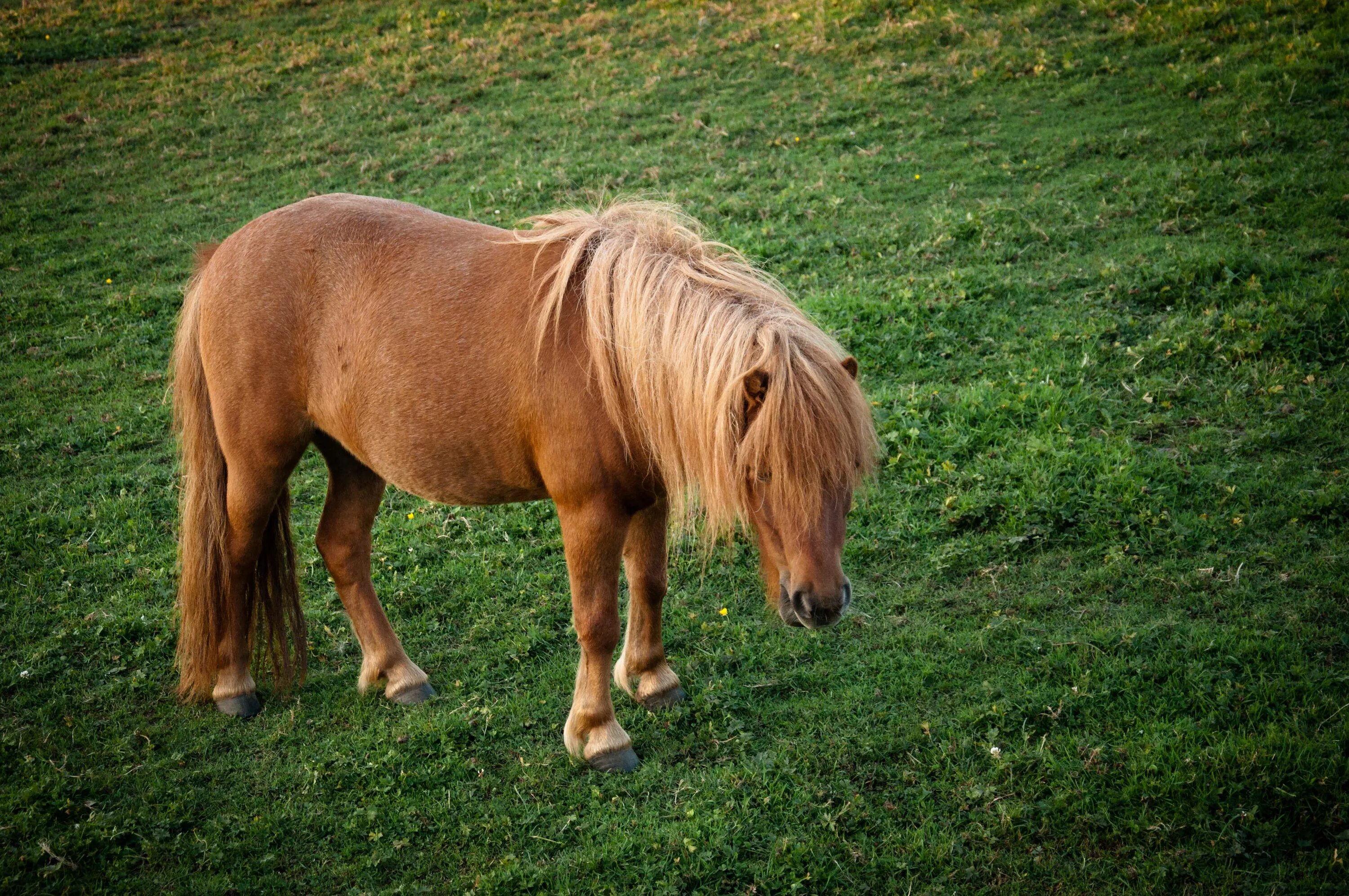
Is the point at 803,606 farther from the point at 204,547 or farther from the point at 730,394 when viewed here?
the point at 204,547

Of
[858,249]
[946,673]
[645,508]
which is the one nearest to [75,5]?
[858,249]

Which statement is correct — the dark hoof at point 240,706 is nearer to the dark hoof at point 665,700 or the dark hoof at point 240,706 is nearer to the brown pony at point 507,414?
the brown pony at point 507,414

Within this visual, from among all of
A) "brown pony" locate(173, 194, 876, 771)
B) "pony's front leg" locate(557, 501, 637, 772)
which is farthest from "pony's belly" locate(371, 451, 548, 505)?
"pony's front leg" locate(557, 501, 637, 772)

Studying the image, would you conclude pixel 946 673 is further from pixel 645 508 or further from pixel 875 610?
pixel 645 508

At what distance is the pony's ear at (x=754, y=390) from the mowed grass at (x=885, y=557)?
1.70 metres

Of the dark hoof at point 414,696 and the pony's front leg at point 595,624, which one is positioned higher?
the pony's front leg at point 595,624

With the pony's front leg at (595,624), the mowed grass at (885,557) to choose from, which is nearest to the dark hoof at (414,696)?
the mowed grass at (885,557)

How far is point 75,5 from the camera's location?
1750 centimetres

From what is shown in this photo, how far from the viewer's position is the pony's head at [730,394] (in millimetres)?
3467

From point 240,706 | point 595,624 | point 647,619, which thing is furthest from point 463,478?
point 240,706

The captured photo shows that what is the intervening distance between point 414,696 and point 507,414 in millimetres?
1788

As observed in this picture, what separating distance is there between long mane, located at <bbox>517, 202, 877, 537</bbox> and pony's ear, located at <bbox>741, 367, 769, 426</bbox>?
0.02 metres

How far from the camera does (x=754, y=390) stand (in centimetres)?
347

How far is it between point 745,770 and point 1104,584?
2.41m
